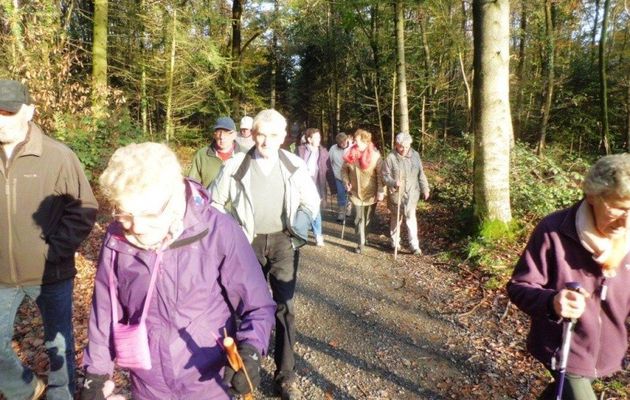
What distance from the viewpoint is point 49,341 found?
9.91 feet

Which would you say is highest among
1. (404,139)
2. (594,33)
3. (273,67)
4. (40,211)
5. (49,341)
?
(273,67)

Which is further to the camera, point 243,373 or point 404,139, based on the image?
point 404,139

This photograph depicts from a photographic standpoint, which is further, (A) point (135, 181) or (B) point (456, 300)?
(B) point (456, 300)

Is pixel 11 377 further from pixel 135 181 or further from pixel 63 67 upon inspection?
pixel 63 67

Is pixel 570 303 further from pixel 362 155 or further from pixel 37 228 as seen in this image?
pixel 362 155

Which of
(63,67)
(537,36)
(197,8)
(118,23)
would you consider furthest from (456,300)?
(118,23)

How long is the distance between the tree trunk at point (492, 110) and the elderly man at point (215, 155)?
4.01 meters

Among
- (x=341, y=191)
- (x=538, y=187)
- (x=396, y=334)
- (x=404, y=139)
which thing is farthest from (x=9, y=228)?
(x=341, y=191)

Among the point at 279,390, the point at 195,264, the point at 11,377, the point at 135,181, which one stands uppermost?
the point at 135,181

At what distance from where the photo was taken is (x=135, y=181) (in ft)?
5.38

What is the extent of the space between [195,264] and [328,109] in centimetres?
Answer: 2794

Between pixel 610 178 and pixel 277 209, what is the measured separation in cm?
233

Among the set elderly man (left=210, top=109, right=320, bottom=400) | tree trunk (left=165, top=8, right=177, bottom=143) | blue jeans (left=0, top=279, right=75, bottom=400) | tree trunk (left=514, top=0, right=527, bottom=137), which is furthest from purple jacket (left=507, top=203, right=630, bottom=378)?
tree trunk (left=514, top=0, right=527, bottom=137)

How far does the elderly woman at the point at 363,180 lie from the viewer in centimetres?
775
